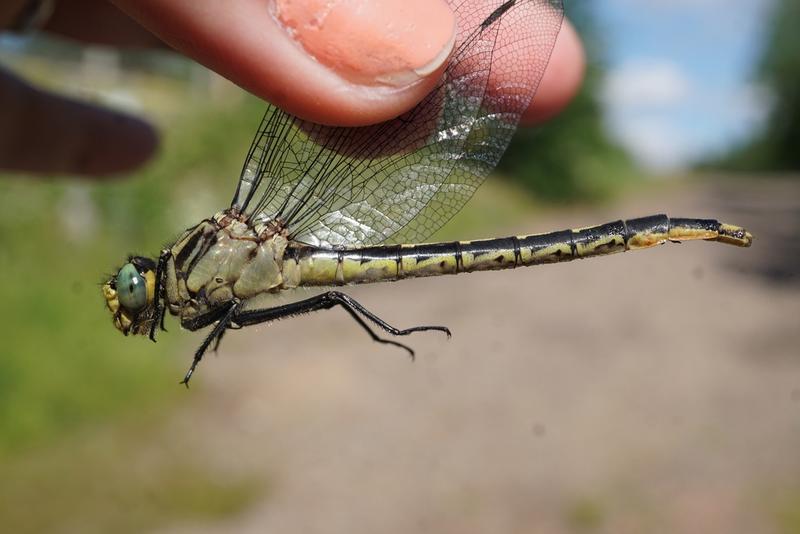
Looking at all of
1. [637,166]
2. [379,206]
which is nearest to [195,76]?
[379,206]

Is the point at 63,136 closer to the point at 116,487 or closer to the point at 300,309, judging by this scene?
the point at 300,309

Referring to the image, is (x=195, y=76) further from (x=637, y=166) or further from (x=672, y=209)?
(x=637, y=166)

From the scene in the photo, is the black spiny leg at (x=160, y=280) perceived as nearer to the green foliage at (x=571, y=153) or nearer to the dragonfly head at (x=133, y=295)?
the dragonfly head at (x=133, y=295)

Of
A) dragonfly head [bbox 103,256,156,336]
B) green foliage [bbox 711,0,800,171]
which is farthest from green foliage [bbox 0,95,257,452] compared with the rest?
green foliage [bbox 711,0,800,171]

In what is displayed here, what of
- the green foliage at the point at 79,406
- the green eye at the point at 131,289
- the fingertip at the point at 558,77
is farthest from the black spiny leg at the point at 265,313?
the green foliage at the point at 79,406

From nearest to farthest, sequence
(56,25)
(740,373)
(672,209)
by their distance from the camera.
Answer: (56,25) < (740,373) < (672,209)

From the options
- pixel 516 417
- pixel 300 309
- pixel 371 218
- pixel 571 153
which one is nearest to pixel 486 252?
pixel 371 218
